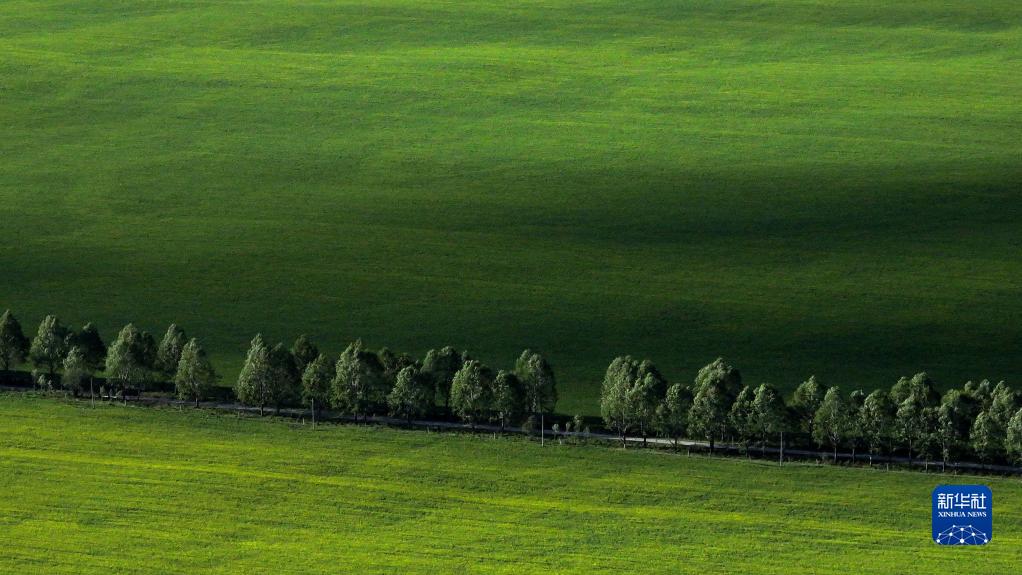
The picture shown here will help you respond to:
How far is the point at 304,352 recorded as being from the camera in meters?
102

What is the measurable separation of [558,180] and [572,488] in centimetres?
5036

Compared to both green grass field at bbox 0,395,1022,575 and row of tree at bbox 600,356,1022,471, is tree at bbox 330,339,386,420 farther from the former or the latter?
row of tree at bbox 600,356,1022,471

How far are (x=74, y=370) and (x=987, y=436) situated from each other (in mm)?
42637

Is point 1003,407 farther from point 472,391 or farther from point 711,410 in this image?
point 472,391

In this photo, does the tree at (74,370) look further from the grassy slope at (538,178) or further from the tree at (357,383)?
the tree at (357,383)

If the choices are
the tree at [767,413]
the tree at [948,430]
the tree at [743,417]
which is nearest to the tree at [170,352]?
the tree at [743,417]

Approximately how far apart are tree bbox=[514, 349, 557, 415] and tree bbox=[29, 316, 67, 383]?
23.2 metres

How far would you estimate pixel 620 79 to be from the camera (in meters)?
162

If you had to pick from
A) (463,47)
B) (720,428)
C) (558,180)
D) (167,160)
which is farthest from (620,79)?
(720,428)

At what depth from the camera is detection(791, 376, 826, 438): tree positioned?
93.9 metres

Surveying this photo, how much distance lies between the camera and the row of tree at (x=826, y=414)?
297 feet

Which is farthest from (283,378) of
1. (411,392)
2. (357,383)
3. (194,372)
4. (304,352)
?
(411,392)

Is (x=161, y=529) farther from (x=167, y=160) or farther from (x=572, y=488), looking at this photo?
(x=167, y=160)

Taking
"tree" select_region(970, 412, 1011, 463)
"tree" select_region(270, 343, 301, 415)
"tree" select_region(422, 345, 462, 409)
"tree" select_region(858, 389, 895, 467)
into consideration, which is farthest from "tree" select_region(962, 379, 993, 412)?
"tree" select_region(270, 343, 301, 415)
